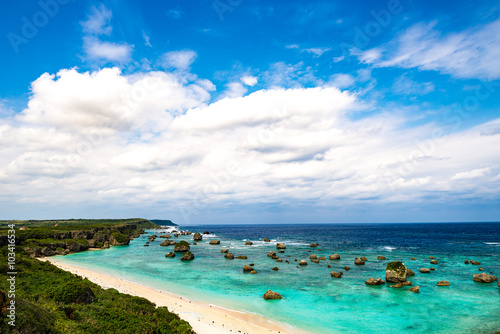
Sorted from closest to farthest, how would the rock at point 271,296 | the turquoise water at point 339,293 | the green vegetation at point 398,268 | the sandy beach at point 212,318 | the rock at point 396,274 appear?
the sandy beach at point 212,318
the turquoise water at point 339,293
the rock at point 271,296
the rock at point 396,274
the green vegetation at point 398,268

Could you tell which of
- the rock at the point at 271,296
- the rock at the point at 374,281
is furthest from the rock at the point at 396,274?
the rock at the point at 271,296

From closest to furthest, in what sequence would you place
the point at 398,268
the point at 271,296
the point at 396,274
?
1. the point at 271,296
2. the point at 396,274
3. the point at 398,268

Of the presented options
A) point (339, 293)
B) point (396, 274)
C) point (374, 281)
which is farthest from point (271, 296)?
point (396, 274)

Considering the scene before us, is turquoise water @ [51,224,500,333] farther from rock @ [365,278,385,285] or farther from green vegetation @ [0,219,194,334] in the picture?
green vegetation @ [0,219,194,334]

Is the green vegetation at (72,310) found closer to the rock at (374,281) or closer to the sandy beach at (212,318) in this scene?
the sandy beach at (212,318)

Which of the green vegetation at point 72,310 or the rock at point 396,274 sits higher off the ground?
the green vegetation at point 72,310

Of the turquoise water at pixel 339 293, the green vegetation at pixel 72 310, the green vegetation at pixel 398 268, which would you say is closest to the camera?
the green vegetation at pixel 72 310

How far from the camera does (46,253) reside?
7494 centimetres

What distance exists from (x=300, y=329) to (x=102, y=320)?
20.3 metres

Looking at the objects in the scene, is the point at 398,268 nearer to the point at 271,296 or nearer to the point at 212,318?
the point at 271,296

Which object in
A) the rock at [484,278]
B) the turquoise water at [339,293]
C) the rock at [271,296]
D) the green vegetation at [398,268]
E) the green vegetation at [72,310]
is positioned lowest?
the turquoise water at [339,293]

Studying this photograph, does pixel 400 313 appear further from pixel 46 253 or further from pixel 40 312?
pixel 46 253

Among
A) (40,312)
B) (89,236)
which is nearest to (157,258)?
(89,236)

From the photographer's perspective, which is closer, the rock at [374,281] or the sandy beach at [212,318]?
the sandy beach at [212,318]
